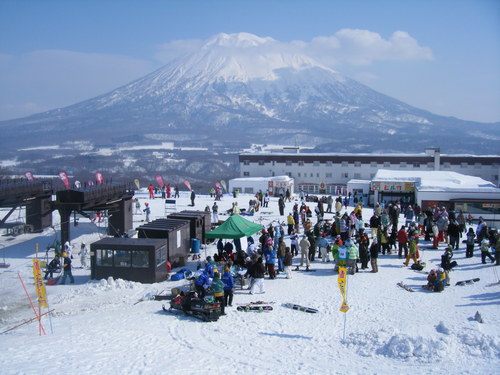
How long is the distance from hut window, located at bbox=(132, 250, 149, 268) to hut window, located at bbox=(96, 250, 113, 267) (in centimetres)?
78

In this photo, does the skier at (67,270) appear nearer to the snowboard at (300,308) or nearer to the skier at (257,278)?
the skier at (257,278)

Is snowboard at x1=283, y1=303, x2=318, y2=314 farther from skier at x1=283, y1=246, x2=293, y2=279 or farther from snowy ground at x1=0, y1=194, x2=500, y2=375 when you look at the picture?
skier at x1=283, y1=246, x2=293, y2=279

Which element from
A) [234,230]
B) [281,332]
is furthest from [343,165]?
[281,332]

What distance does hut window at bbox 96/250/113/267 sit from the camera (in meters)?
16.7

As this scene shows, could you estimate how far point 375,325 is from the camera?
1170cm

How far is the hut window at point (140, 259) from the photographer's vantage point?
1641 cm

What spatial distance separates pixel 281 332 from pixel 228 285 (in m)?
2.16

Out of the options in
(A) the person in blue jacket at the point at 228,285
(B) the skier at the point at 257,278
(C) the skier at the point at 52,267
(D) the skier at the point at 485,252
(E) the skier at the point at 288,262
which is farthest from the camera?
(C) the skier at the point at 52,267

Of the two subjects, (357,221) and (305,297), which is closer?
(305,297)

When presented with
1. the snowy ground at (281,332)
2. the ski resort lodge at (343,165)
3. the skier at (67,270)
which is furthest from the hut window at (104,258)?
the ski resort lodge at (343,165)

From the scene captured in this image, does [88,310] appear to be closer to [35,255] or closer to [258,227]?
[258,227]

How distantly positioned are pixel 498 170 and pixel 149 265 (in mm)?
51601

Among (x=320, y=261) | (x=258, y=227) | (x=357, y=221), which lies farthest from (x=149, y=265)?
(x=357, y=221)

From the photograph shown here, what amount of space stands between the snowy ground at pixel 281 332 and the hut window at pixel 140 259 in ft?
2.24
